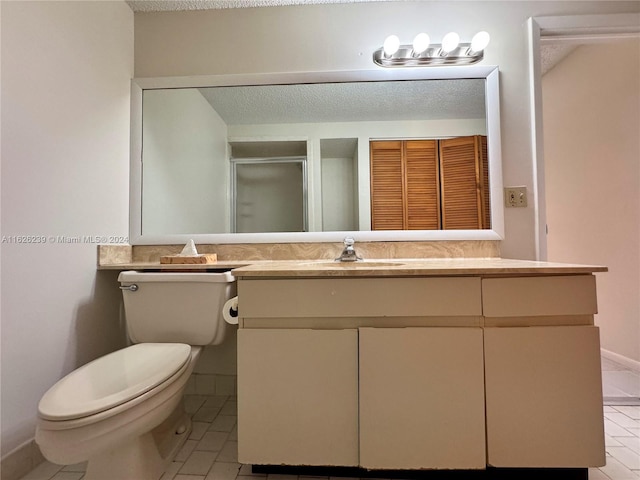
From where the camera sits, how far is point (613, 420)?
1284 mm

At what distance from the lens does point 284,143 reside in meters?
1.46

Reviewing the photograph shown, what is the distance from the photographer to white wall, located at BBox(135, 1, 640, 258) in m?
1.39

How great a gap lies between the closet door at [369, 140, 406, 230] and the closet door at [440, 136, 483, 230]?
20 cm

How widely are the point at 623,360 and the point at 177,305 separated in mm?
2550

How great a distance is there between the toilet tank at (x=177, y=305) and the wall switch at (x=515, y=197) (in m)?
1.28

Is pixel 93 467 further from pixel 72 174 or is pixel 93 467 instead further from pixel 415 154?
pixel 415 154

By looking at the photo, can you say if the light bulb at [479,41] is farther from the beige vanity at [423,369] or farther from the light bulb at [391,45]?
the beige vanity at [423,369]

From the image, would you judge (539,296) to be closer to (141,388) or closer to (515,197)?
(515,197)

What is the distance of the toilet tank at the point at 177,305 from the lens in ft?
3.87

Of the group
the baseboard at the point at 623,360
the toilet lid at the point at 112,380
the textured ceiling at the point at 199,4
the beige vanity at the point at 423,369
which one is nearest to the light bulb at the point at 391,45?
the textured ceiling at the point at 199,4

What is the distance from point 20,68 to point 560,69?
10.2ft

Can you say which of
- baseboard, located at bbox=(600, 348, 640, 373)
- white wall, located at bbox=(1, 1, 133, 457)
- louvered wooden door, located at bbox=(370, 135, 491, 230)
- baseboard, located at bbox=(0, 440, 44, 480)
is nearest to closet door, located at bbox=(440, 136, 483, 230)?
louvered wooden door, located at bbox=(370, 135, 491, 230)

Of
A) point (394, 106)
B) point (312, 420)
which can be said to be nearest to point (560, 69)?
point (394, 106)

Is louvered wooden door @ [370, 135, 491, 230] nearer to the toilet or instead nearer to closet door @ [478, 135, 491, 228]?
closet door @ [478, 135, 491, 228]
